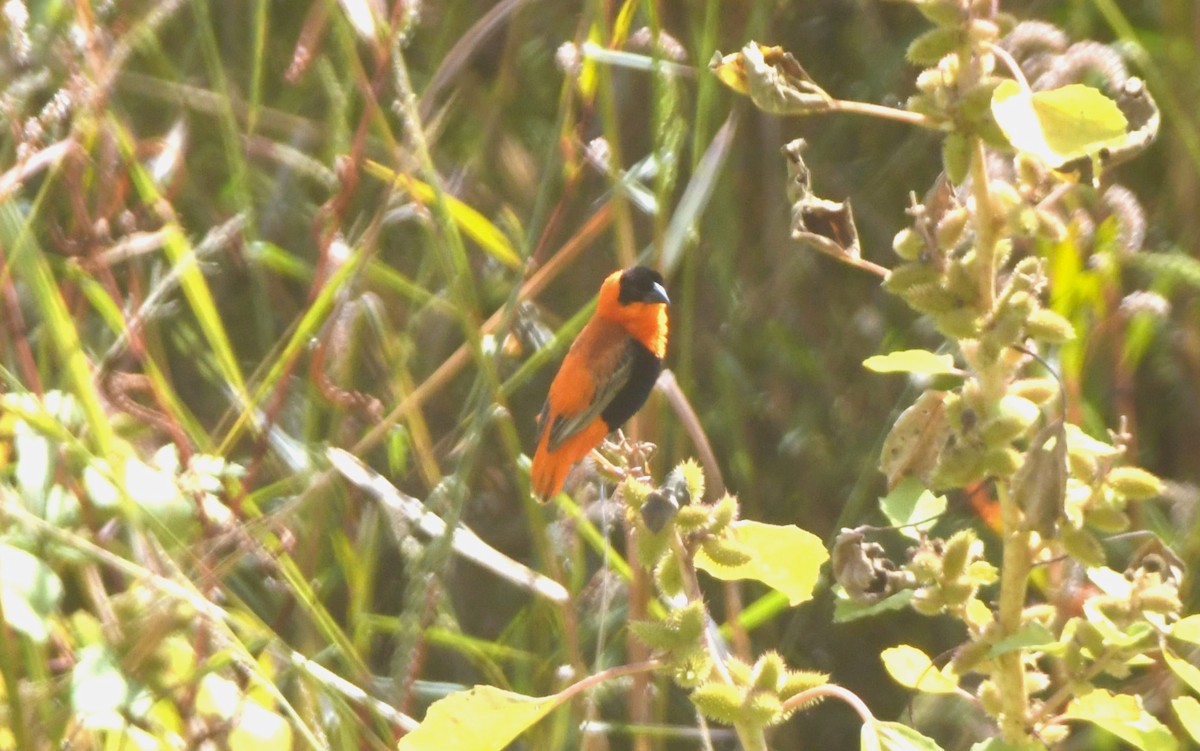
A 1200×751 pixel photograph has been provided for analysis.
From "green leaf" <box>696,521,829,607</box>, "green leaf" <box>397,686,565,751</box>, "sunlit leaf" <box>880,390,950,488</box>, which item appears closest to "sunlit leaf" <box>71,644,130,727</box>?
"green leaf" <box>397,686,565,751</box>

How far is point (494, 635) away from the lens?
2.03 m

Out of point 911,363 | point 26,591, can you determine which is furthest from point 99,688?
point 911,363

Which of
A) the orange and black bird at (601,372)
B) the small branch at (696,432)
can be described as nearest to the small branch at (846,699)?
the small branch at (696,432)

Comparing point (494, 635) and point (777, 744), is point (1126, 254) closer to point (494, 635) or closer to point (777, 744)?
point (777, 744)

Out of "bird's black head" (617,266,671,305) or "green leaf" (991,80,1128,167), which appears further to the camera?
"bird's black head" (617,266,671,305)

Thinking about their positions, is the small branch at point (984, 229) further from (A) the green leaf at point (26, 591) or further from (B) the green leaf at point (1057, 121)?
(A) the green leaf at point (26, 591)

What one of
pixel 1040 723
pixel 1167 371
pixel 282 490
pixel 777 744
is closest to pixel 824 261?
pixel 1167 371

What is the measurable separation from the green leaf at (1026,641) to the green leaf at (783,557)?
12 centimetres

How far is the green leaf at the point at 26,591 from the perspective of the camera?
1107 millimetres

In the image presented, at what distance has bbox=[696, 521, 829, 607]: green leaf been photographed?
2.96ft

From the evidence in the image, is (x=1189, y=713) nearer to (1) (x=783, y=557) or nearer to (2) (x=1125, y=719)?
(2) (x=1125, y=719)

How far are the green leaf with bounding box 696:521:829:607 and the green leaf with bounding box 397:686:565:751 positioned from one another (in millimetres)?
150

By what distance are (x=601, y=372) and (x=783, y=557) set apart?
2.89 feet

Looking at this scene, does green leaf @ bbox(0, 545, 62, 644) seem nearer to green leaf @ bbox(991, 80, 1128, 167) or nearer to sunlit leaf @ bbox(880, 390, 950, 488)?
sunlit leaf @ bbox(880, 390, 950, 488)
